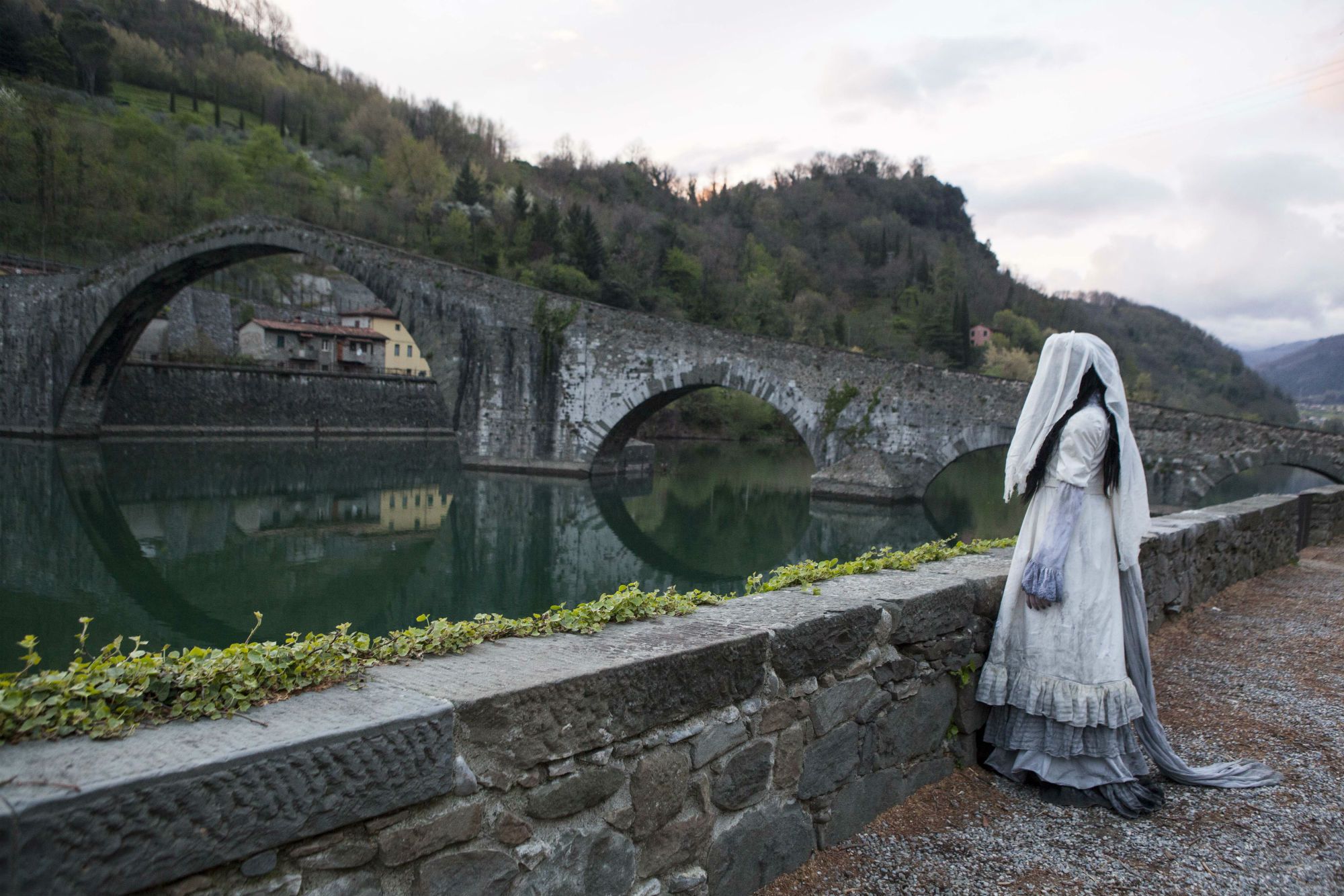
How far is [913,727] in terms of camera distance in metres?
2.54

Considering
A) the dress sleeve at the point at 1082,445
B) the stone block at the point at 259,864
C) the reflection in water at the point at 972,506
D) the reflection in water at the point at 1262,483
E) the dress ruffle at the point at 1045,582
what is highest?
the dress sleeve at the point at 1082,445

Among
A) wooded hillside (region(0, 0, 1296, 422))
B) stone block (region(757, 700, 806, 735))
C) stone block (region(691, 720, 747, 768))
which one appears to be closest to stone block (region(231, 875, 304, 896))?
stone block (region(691, 720, 747, 768))

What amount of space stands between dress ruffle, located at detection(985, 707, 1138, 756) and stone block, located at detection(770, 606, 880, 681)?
2.31ft

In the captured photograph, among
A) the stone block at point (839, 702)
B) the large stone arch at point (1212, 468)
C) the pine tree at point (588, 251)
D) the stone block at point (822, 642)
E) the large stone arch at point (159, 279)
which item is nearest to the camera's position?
the stone block at point (822, 642)

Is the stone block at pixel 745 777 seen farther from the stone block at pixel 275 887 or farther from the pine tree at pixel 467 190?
the pine tree at pixel 467 190

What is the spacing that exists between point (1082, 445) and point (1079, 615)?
0.50 m

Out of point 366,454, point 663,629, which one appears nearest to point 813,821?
point 663,629

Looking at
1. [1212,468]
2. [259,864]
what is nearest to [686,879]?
[259,864]

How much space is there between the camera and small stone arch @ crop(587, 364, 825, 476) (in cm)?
1719

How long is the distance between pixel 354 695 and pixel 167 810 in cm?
37

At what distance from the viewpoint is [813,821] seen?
2250mm

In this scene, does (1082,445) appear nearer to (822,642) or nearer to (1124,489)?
(1124,489)

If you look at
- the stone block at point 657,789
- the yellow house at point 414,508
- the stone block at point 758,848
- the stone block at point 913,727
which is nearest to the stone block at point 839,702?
the stone block at point 913,727

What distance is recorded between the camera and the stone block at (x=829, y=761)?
2.20m
